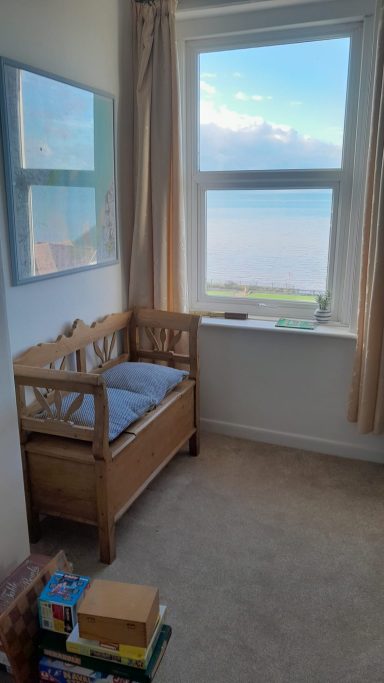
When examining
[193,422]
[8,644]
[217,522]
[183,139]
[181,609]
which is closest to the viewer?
[8,644]

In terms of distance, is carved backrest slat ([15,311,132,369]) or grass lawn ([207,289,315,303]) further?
grass lawn ([207,289,315,303])

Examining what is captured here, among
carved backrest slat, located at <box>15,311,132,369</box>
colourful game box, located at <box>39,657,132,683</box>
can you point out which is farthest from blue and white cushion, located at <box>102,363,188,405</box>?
colourful game box, located at <box>39,657,132,683</box>

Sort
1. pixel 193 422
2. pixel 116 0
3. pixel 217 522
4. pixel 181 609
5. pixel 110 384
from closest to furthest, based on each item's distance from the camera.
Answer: pixel 181 609, pixel 217 522, pixel 110 384, pixel 116 0, pixel 193 422

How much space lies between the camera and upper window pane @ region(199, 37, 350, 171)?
2740 millimetres

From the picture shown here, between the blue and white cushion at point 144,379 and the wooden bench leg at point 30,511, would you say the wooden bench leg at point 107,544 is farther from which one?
the blue and white cushion at point 144,379

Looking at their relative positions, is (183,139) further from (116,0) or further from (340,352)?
(340,352)

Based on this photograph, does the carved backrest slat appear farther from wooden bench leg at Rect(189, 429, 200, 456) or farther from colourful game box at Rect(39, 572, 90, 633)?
colourful game box at Rect(39, 572, 90, 633)

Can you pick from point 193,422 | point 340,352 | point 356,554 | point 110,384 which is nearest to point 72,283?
point 110,384

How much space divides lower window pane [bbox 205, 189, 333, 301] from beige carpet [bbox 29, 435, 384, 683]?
97 centimetres

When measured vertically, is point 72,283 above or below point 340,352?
above

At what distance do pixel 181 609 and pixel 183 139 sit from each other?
240cm

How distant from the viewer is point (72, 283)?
2.47 metres

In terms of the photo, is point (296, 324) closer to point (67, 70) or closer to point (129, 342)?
point (129, 342)

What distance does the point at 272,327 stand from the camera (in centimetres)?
293
